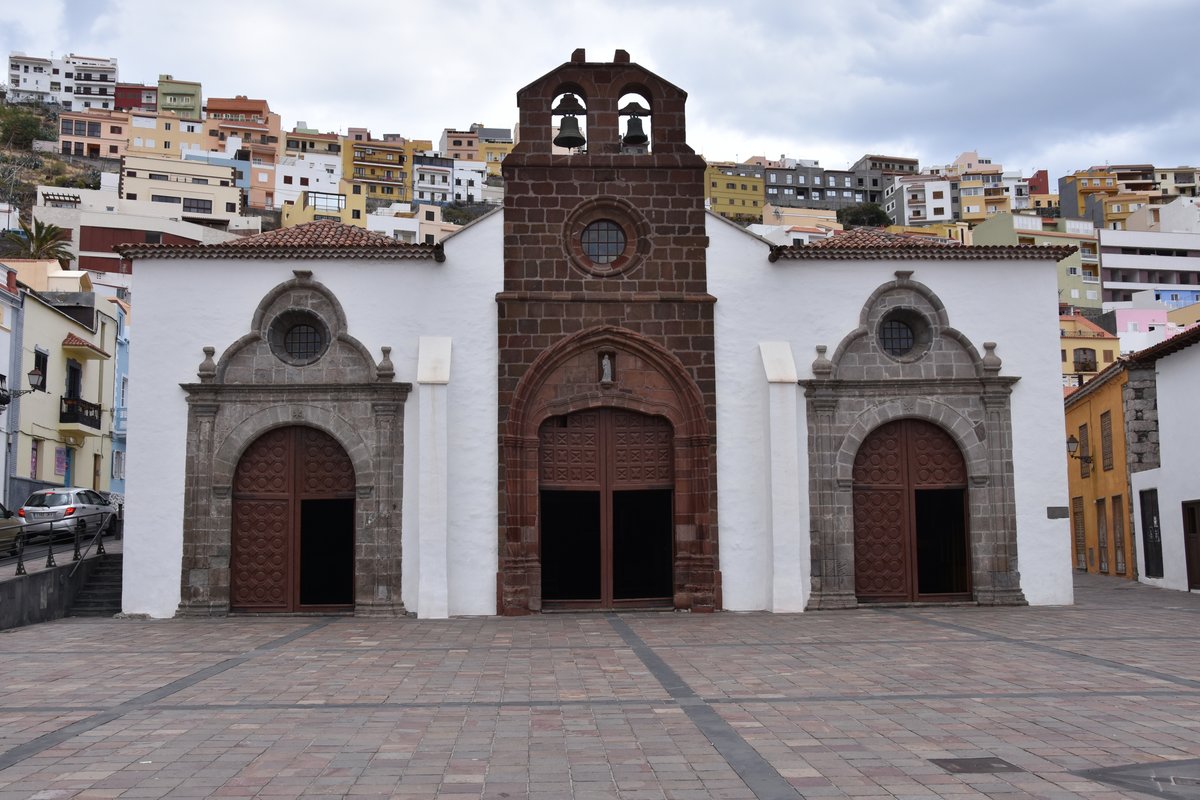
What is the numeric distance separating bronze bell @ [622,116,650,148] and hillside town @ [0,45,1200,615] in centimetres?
5

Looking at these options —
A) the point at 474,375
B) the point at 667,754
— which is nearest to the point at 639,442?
the point at 474,375

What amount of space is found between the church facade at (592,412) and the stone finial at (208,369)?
5 centimetres

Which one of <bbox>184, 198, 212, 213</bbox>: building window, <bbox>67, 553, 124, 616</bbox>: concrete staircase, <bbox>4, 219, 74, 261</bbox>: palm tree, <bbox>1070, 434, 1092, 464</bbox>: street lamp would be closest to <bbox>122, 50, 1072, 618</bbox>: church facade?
<bbox>67, 553, 124, 616</bbox>: concrete staircase

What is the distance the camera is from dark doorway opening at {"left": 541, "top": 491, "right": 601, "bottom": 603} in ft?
60.8

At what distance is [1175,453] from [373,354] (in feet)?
51.7

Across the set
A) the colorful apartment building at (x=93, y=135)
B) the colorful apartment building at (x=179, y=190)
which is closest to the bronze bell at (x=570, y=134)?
the colorful apartment building at (x=179, y=190)

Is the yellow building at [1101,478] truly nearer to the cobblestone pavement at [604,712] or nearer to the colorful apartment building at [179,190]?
the cobblestone pavement at [604,712]

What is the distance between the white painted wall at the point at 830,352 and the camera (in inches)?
727

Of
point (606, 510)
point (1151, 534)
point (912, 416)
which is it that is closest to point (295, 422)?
point (606, 510)

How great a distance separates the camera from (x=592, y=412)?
18844 mm

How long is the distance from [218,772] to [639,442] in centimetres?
1211

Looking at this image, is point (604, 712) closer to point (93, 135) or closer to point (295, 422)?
point (295, 422)

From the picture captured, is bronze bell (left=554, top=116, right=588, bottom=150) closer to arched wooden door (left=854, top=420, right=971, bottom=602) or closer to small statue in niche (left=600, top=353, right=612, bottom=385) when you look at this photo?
small statue in niche (left=600, top=353, right=612, bottom=385)

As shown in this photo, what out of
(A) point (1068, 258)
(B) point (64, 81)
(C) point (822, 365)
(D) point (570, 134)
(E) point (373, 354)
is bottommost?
(C) point (822, 365)
